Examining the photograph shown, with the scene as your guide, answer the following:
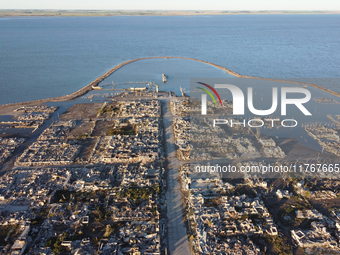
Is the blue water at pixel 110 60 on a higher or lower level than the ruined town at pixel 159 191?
higher

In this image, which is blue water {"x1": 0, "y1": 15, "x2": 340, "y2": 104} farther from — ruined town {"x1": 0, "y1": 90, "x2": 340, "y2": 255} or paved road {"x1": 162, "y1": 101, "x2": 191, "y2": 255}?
paved road {"x1": 162, "y1": 101, "x2": 191, "y2": 255}

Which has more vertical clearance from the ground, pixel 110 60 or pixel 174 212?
pixel 110 60

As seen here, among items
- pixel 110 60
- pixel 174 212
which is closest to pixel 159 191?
pixel 174 212

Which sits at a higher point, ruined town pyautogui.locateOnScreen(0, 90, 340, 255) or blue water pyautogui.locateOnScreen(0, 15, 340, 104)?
blue water pyautogui.locateOnScreen(0, 15, 340, 104)

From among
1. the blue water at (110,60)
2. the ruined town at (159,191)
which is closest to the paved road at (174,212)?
the ruined town at (159,191)

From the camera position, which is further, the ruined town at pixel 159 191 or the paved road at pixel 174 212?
the ruined town at pixel 159 191

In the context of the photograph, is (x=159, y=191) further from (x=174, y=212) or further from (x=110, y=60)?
(x=110, y=60)

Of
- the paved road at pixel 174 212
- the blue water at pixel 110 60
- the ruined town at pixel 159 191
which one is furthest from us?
the blue water at pixel 110 60

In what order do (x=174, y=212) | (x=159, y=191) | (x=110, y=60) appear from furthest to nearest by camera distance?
(x=110, y=60) < (x=159, y=191) < (x=174, y=212)

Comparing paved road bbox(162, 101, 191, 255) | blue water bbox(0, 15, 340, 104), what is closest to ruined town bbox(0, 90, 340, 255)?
paved road bbox(162, 101, 191, 255)

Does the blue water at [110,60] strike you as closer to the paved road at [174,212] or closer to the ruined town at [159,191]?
the ruined town at [159,191]
